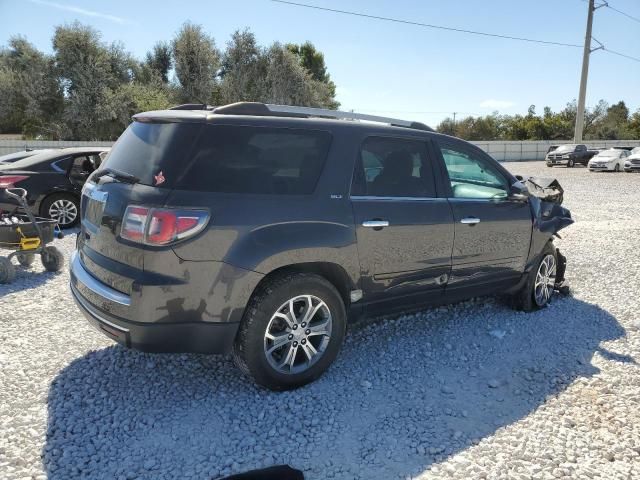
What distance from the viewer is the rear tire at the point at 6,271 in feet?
18.4

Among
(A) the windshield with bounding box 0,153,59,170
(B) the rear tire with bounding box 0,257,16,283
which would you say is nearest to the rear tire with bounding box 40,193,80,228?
(A) the windshield with bounding box 0,153,59,170

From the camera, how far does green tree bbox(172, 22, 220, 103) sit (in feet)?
→ 107

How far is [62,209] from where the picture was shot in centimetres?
856

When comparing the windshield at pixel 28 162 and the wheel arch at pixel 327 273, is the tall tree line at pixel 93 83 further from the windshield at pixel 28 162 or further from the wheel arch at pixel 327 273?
the wheel arch at pixel 327 273

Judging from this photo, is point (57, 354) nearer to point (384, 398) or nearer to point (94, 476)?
point (94, 476)

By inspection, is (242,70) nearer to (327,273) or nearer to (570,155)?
(570,155)

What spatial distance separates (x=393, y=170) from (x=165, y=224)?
1.83m

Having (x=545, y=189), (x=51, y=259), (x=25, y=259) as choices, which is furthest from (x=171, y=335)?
(x=25, y=259)

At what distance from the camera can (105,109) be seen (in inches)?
1085

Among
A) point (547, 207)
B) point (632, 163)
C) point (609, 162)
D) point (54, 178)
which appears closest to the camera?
point (547, 207)

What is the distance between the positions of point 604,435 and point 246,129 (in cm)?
291

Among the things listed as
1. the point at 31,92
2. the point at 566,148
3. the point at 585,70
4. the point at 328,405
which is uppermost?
the point at 585,70

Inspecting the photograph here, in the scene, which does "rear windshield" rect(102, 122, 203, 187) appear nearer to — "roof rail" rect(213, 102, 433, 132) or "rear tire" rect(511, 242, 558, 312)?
"roof rail" rect(213, 102, 433, 132)

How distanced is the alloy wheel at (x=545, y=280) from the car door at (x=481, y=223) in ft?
1.23
